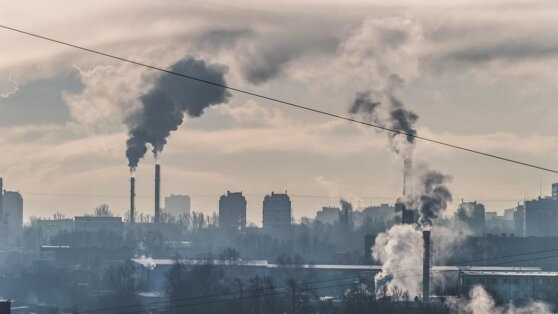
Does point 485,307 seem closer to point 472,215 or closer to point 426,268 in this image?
point 426,268

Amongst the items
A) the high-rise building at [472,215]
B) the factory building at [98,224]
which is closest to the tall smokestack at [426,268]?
the factory building at [98,224]

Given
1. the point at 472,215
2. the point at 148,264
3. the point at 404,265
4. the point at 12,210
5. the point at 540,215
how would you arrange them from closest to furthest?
the point at 404,265, the point at 148,264, the point at 540,215, the point at 472,215, the point at 12,210

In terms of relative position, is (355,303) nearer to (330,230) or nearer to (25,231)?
(330,230)

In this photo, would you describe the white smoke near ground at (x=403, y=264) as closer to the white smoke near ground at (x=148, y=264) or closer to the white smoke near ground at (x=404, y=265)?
the white smoke near ground at (x=404, y=265)

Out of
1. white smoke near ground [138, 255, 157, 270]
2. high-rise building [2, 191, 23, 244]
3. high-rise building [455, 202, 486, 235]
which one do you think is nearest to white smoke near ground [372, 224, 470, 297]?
white smoke near ground [138, 255, 157, 270]

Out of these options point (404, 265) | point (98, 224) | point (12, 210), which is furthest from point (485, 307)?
point (12, 210)

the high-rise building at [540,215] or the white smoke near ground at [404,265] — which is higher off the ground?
the high-rise building at [540,215]
